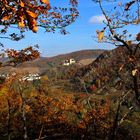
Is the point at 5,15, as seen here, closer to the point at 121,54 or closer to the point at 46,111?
the point at 121,54

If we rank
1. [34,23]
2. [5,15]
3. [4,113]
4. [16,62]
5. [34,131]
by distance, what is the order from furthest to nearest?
[4,113], [34,131], [16,62], [5,15], [34,23]

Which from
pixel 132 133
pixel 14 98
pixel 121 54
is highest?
pixel 121 54

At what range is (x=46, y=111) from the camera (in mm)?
62156

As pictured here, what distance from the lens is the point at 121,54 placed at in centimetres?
2578

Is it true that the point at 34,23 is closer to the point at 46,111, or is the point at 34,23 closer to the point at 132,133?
the point at 132,133

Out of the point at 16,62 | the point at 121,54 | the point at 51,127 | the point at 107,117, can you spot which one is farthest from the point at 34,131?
the point at 16,62

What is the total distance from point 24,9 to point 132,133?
174 ft

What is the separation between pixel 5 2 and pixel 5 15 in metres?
0.14

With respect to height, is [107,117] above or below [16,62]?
below

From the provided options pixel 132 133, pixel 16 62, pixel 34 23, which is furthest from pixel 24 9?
pixel 132 133

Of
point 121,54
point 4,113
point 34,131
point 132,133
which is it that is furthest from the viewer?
point 4,113

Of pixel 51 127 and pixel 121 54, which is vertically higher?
pixel 121 54

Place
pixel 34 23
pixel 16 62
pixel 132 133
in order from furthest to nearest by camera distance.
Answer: pixel 132 133 < pixel 16 62 < pixel 34 23

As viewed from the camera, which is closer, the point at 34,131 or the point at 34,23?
the point at 34,23
